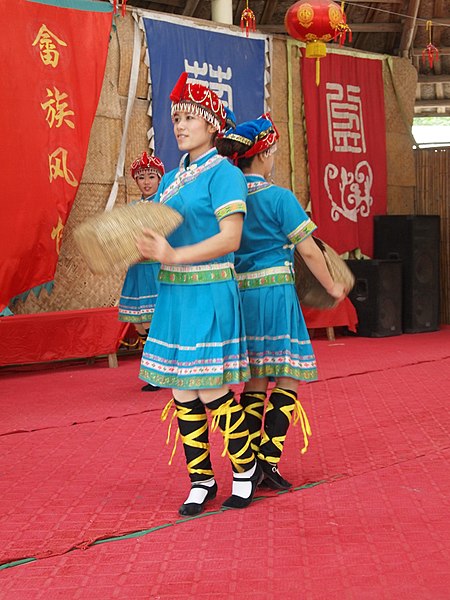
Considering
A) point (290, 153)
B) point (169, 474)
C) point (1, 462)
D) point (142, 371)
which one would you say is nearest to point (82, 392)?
point (1, 462)

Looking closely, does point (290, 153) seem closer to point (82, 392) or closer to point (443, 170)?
point (443, 170)

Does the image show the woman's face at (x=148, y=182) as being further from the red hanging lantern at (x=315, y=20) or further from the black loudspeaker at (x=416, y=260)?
the black loudspeaker at (x=416, y=260)

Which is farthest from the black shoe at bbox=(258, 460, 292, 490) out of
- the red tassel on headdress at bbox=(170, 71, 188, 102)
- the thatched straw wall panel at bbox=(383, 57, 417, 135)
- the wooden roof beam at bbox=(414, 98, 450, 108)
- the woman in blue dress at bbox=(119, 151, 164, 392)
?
the wooden roof beam at bbox=(414, 98, 450, 108)

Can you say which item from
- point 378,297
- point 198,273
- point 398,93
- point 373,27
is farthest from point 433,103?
point 198,273

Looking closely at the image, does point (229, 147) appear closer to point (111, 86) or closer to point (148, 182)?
point (148, 182)

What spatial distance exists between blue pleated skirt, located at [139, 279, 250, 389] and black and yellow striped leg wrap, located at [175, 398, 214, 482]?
0.10 m

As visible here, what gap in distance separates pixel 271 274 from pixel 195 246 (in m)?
0.39

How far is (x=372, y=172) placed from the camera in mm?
7441

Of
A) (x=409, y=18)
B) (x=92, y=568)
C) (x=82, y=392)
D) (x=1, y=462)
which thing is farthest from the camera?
(x=409, y=18)

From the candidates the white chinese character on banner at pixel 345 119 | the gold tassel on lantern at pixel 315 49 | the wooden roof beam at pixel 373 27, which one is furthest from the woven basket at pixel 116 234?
the wooden roof beam at pixel 373 27

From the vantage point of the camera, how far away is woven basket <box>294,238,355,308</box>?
2656 millimetres

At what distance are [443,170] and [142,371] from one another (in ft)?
19.1

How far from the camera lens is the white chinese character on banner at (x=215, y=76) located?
614cm

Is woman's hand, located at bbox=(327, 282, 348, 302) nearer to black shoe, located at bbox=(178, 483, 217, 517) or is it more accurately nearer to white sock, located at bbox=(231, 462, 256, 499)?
white sock, located at bbox=(231, 462, 256, 499)
